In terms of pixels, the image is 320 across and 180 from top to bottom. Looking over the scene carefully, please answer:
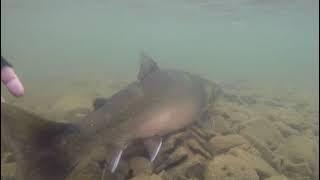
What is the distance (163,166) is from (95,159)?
36.0 inches

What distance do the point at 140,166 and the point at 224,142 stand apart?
1440 millimetres

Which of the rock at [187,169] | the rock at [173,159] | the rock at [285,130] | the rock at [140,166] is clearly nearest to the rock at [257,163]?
the rock at [187,169]

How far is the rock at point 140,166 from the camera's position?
16.2 ft

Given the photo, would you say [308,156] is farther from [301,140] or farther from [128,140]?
[128,140]

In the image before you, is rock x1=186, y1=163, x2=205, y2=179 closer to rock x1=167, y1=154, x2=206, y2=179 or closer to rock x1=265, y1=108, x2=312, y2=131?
rock x1=167, y1=154, x2=206, y2=179

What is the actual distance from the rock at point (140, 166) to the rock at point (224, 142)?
3.56ft

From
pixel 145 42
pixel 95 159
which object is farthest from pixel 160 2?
pixel 145 42

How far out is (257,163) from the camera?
17.4 feet

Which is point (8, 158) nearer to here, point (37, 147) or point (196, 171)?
point (37, 147)

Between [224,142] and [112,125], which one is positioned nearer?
[112,125]

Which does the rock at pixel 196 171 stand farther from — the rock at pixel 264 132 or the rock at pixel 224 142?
the rock at pixel 264 132

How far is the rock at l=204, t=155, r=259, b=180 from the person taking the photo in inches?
192

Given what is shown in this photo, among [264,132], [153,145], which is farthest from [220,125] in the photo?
[153,145]

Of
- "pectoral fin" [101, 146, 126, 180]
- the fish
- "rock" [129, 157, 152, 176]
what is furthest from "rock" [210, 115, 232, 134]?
"pectoral fin" [101, 146, 126, 180]
